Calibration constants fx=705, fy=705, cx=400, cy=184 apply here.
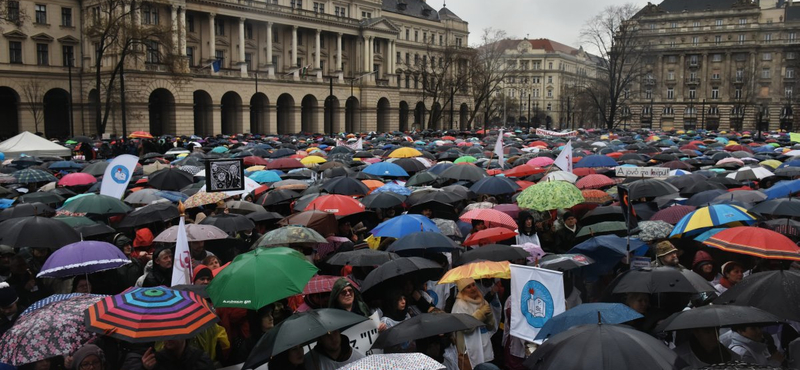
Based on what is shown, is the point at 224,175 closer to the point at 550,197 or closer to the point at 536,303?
the point at 550,197

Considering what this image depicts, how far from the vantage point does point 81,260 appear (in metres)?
7.85

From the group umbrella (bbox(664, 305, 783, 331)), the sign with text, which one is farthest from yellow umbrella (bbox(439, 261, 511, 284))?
the sign with text

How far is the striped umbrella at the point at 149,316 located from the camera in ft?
17.9

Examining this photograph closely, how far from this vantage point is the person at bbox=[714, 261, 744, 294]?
770 centimetres

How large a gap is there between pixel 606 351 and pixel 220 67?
224 feet

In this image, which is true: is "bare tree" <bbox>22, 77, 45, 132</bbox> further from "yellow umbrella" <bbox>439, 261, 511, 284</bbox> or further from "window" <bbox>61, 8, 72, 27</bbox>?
"yellow umbrella" <bbox>439, 261, 511, 284</bbox>

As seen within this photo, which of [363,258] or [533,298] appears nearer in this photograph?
[533,298]

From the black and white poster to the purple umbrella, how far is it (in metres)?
3.29

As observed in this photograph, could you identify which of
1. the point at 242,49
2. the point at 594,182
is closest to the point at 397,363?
the point at 594,182

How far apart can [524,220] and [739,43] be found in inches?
4017

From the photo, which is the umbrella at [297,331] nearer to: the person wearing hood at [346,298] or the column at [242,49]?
the person wearing hood at [346,298]

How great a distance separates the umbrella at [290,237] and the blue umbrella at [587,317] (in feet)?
12.0

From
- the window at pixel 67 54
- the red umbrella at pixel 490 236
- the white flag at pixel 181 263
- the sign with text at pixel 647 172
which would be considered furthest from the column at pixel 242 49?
the white flag at pixel 181 263

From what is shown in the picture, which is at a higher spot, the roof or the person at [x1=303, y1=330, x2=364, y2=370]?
the roof
